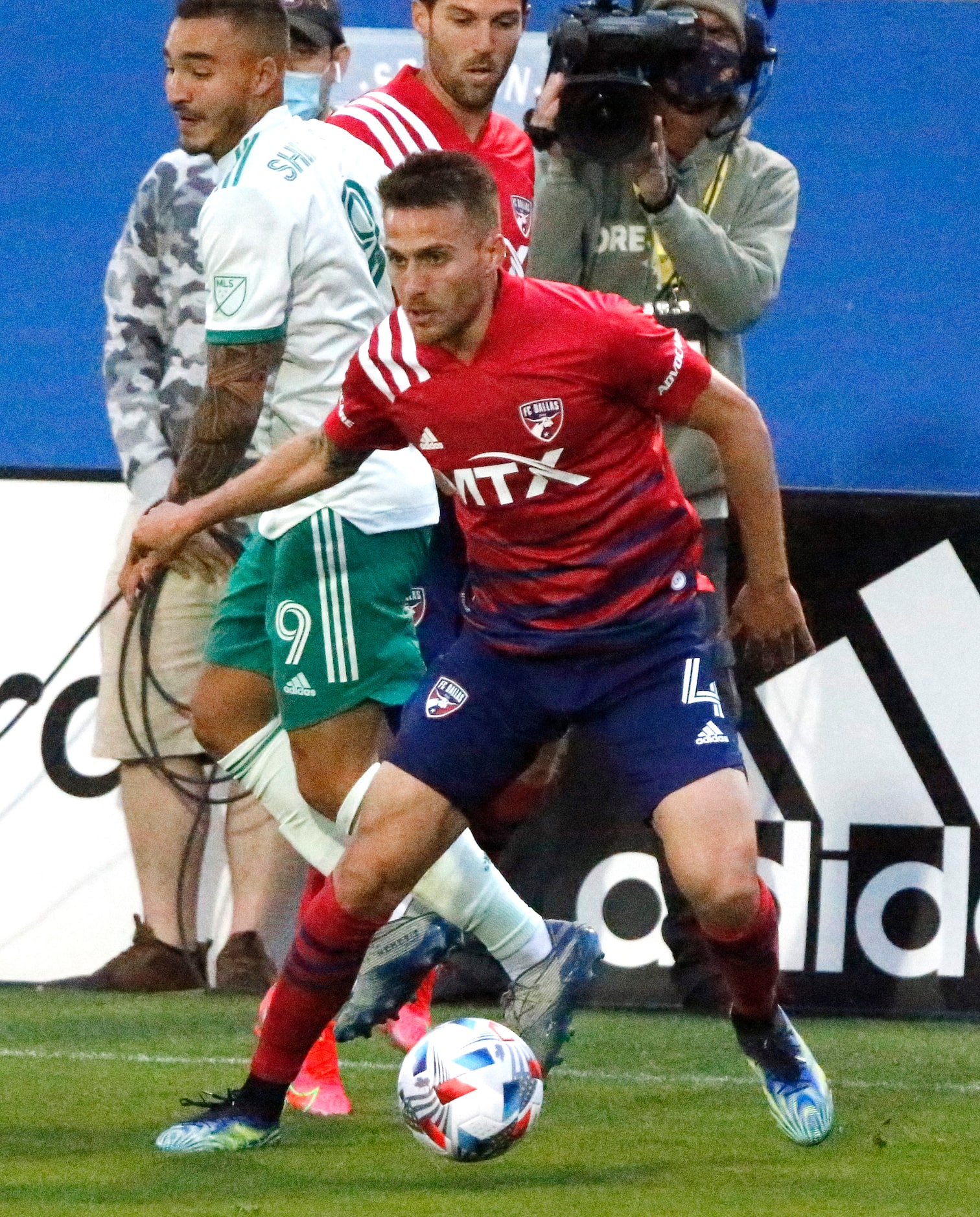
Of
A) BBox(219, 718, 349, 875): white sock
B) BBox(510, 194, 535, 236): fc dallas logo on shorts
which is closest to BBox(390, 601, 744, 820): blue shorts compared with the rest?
BBox(219, 718, 349, 875): white sock

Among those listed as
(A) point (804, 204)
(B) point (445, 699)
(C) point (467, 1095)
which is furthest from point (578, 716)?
(A) point (804, 204)

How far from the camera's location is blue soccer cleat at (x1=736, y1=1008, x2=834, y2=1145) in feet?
14.0

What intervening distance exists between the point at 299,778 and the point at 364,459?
0.75 metres

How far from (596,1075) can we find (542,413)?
1.75m

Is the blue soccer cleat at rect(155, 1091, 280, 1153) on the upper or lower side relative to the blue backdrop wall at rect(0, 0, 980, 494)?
lower

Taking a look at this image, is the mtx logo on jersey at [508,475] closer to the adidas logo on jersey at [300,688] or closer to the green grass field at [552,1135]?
the adidas logo on jersey at [300,688]

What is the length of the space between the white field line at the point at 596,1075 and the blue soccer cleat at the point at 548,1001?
506mm

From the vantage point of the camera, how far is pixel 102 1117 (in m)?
4.55

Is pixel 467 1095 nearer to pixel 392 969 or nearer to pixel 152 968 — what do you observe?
pixel 392 969

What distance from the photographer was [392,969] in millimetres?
4816

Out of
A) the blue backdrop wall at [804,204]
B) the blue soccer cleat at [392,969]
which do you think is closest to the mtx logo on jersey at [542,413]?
the blue soccer cleat at [392,969]

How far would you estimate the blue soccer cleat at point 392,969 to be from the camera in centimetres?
481

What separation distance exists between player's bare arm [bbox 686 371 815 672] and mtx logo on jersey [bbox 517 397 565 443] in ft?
0.80

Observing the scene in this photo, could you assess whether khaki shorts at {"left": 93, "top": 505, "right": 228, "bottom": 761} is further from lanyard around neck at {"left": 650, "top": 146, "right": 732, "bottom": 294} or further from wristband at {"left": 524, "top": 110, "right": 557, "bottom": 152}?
wristband at {"left": 524, "top": 110, "right": 557, "bottom": 152}
